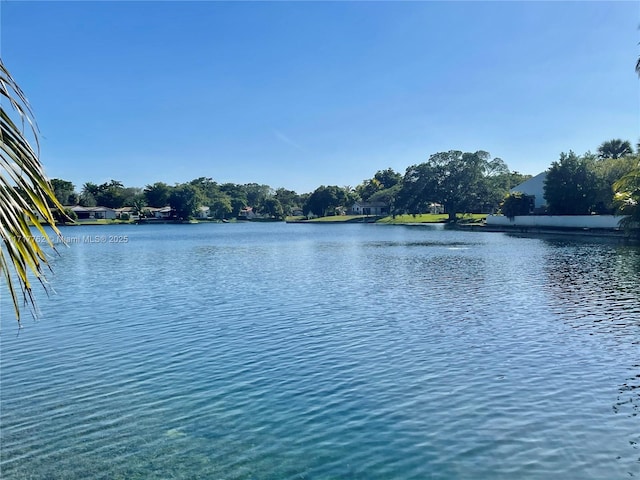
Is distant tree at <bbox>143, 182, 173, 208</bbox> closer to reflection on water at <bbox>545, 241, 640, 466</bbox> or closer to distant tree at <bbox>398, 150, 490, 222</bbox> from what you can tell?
distant tree at <bbox>398, 150, 490, 222</bbox>

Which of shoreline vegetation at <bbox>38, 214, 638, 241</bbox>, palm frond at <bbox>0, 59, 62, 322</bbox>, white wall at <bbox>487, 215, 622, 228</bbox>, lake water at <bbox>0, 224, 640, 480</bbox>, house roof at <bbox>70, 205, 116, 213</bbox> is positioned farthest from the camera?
house roof at <bbox>70, 205, 116, 213</bbox>

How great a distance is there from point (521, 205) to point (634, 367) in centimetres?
6126

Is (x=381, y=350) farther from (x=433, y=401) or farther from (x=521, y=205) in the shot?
(x=521, y=205)

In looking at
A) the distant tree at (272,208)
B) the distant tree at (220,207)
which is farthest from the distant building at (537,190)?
the distant tree at (220,207)

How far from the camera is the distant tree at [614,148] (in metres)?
69.9

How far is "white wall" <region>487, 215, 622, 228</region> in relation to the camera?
4906 cm

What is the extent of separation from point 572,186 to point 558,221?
15.3ft

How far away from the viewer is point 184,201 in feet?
456

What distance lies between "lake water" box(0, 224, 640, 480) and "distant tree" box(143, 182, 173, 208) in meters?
134

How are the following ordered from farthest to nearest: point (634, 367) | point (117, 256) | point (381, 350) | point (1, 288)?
point (117, 256), point (1, 288), point (381, 350), point (634, 367)

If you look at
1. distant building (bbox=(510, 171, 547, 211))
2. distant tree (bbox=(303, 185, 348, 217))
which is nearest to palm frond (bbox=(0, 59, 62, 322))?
distant building (bbox=(510, 171, 547, 211))

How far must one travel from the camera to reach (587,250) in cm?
3578

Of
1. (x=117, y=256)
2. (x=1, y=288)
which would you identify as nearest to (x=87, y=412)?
(x=1, y=288)

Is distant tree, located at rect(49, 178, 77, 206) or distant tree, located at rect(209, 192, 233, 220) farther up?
distant tree, located at rect(49, 178, 77, 206)
